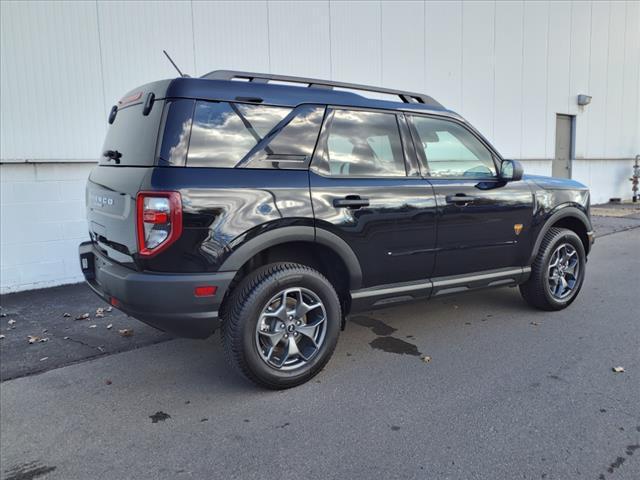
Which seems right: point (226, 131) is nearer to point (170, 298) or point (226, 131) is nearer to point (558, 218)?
point (170, 298)

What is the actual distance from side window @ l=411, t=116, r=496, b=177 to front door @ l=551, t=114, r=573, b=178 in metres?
11.4

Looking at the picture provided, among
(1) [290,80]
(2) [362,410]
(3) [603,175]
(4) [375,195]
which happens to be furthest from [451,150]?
(3) [603,175]

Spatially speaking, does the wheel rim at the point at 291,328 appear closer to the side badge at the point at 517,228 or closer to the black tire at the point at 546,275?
the side badge at the point at 517,228

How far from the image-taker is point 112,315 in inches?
203

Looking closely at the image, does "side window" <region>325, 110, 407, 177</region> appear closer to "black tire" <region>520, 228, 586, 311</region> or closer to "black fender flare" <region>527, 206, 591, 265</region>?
"black fender flare" <region>527, 206, 591, 265</region>

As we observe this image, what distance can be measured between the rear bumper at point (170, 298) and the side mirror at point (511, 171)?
2663 millimetres

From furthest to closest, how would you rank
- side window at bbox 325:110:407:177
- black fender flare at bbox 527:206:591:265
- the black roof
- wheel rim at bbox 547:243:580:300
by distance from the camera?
1. wheel rim at bbox 547:243:580:300
2. black fender flare at bbox 527:206:591:265
3. side window at bbox 325:110:407:177
4. the black roof

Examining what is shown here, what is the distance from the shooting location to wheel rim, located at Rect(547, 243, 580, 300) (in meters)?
4.93

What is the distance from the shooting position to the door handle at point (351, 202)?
3512mm

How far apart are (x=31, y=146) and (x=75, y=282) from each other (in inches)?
69.1

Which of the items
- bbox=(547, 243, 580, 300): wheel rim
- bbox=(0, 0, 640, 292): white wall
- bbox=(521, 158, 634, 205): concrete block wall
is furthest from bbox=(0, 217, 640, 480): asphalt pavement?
bbox=(521, 158, 634, 205): concrete block wall

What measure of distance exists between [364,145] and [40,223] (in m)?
4.46

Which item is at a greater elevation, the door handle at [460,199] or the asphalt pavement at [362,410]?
the door handle at [460,199]

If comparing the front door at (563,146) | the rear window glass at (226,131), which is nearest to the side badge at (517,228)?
the rear window glass at (226,131)
